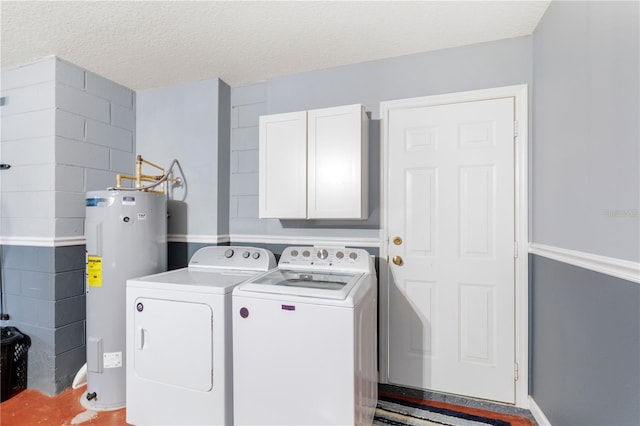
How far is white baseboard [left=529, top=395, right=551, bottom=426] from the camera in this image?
172 centimetres

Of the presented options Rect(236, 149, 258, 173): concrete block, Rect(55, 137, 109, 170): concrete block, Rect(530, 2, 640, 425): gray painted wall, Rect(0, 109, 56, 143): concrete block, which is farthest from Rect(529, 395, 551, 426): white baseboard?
Rect(0, 109, 56, 143): concrete block

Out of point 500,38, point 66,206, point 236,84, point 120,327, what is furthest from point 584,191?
point 66,206

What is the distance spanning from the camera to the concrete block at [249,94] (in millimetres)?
2588

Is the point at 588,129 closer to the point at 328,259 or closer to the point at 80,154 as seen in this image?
the point at 328,259

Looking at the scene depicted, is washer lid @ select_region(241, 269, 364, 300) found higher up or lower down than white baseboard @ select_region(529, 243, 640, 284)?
lower down

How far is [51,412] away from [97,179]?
5.30ft

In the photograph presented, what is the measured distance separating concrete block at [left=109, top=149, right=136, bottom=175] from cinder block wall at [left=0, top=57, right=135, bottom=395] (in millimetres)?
192

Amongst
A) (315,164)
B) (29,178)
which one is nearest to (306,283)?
(315,164)

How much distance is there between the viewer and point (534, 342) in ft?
6.19

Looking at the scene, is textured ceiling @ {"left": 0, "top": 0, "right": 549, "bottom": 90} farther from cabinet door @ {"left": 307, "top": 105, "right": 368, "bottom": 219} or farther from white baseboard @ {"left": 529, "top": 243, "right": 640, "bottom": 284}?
white baseboard @ {"left": 529, "top": 243, "right": 640, "bottom": 284}

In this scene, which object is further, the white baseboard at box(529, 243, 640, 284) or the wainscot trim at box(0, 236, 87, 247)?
the wainscot trim at box(0, 236, 87, 247)

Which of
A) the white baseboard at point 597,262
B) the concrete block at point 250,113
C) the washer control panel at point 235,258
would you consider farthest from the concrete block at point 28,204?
the white baseboard at point 597,262

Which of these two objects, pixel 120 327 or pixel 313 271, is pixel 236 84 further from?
pixel 120 327

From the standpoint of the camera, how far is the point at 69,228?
226 centimetres
